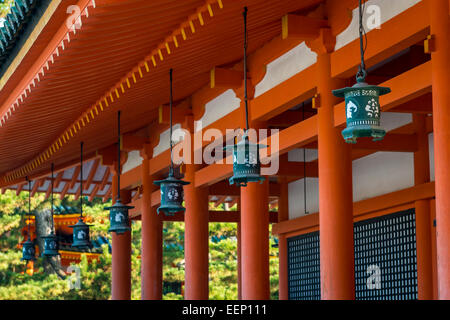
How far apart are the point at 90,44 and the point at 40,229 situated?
22.5 m

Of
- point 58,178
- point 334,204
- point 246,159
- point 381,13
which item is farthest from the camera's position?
point 58,178

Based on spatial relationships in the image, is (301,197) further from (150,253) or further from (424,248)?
(424,248)

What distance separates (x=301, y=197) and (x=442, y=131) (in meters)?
9.23

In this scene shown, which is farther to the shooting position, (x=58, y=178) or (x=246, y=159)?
(x=58, y=178)

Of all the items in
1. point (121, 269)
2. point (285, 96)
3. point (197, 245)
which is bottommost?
point (121, 269)

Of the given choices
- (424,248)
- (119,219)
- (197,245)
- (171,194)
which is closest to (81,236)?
(119,219)

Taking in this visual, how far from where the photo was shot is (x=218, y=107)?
39.8 feet

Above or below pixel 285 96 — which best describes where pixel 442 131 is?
below

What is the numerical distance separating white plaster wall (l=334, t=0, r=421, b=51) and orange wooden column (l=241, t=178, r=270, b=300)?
2.45m

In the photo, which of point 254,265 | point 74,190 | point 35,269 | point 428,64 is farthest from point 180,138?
point 35,269

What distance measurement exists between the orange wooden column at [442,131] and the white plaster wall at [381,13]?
0.57 metres

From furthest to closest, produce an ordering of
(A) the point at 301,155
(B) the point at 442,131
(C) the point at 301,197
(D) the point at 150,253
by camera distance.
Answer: (C) the point at 301,197
(A) the point at 301,155
(D) the point at 150,253
(B) the point at 442,131

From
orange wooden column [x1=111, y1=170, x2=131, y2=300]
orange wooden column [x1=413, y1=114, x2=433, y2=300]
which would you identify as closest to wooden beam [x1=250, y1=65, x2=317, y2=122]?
orange wooden column [x1=413, y1=114, x2=433, y2=300]

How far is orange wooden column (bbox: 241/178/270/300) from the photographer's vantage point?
1062cm
